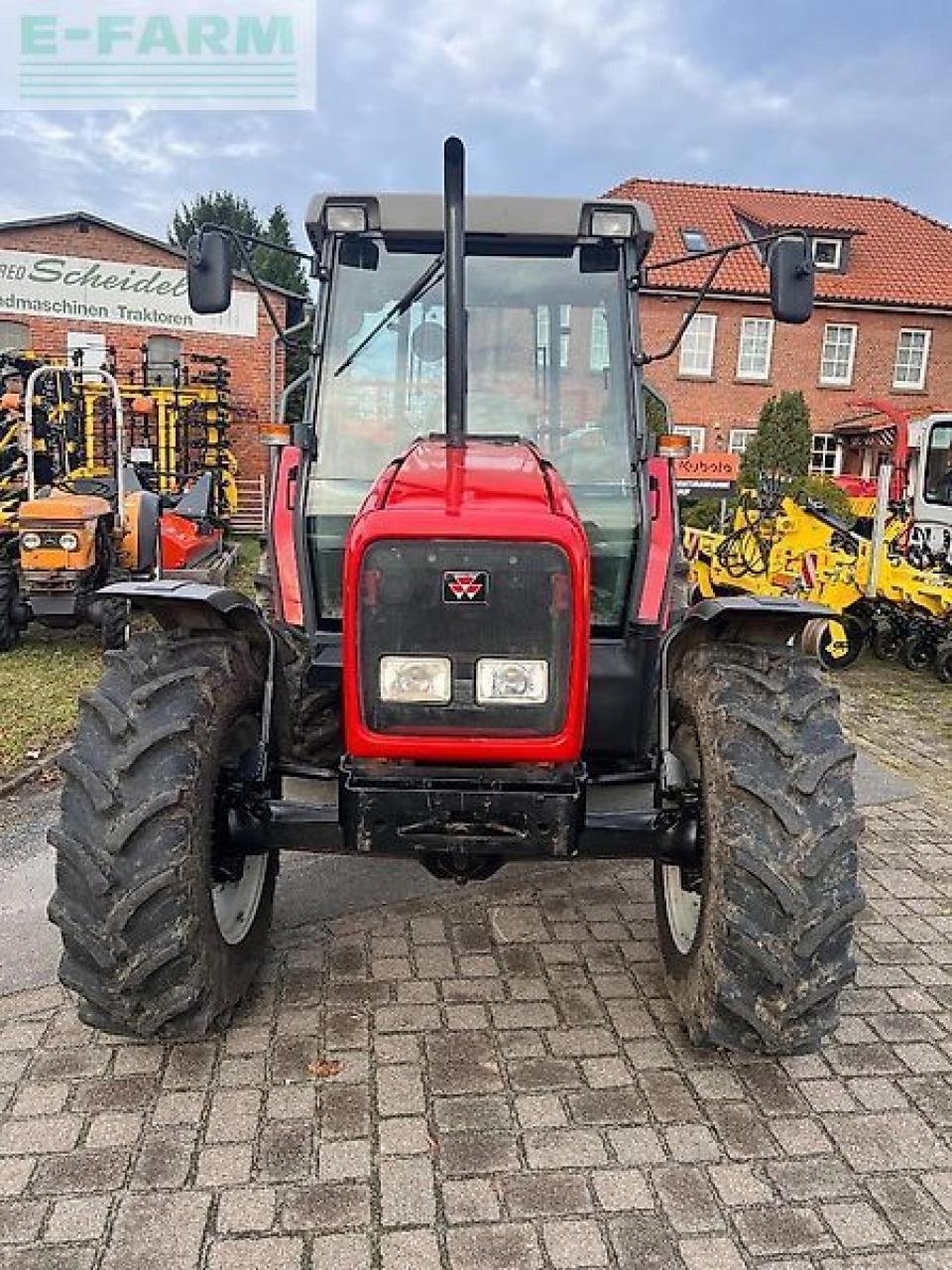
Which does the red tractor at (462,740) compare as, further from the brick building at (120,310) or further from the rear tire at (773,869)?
the brick building at (120,310)

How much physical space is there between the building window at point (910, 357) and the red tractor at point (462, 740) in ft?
91.2

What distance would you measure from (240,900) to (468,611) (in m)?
1.34

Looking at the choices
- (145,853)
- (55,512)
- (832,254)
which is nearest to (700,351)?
(832,254)

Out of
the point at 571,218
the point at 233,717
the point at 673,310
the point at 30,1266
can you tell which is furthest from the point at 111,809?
the point at 673,310

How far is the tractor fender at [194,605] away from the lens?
3.08 metres

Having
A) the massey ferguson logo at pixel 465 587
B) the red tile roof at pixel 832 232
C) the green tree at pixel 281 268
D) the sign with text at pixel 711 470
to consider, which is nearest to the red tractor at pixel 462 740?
the massey ferguson logo at pixel 465 587

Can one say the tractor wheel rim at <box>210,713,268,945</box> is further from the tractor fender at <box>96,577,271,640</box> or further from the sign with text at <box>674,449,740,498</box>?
the sign with text at <box>674,449,740,498</box>

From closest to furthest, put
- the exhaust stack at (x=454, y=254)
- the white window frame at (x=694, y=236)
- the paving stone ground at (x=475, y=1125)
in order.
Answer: the paving stone ground at (x=475, y=1125) → the exhaust stack at (x=454, y=254) → the white window frame at (x=694, y=236)

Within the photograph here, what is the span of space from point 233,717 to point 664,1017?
1594 mm

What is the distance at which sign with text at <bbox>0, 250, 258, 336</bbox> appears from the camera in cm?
2058

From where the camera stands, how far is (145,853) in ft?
9.16

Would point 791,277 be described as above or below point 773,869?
above

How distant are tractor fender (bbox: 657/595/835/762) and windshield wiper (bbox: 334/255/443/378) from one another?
1.47 m

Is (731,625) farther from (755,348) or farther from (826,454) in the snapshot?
(826,454)
